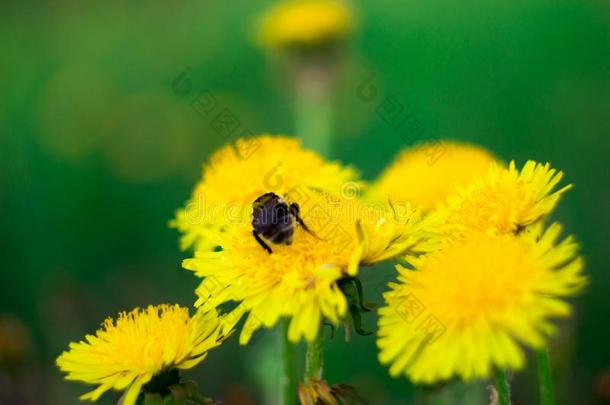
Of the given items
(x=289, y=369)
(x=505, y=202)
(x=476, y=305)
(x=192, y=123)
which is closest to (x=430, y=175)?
(x=505, y=202)

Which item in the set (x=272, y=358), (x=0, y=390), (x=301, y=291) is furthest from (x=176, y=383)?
(x=0, y=390)

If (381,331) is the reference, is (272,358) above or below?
above

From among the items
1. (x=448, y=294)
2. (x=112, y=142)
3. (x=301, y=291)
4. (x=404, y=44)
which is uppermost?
(x=112, y=142)

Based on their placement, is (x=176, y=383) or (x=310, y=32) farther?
(x=310, y=32)

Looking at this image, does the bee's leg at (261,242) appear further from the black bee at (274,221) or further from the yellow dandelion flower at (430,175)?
the yellow dandelion flower at (430,175)

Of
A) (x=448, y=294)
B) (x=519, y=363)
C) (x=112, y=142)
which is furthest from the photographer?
(x=112, y=142)

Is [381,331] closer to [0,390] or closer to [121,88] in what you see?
[0,390]

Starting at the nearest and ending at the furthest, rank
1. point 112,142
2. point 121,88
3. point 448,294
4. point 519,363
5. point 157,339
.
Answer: point 519,363 → point 448,294 → point 157,339 → point 112,142 → point 121,88
